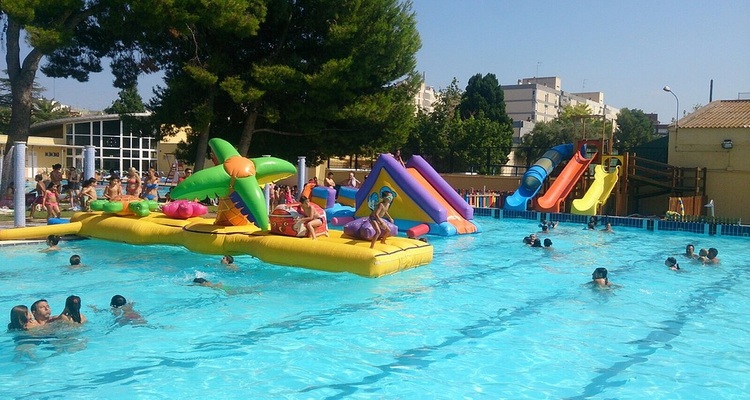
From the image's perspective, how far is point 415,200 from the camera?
14.4 m

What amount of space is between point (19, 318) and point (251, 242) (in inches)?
176

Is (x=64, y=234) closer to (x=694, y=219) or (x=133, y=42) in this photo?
(x=133, y=42)

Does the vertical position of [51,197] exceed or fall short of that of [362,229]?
it exceeds it

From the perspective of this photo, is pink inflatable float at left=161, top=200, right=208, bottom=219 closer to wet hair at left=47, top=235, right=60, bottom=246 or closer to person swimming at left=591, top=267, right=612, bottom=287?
wet hair at left=47, top=235, right=60, bottom=246

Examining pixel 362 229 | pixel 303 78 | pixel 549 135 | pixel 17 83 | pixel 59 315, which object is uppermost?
pixel 549 135

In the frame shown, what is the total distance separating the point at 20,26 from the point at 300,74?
24.8 feet

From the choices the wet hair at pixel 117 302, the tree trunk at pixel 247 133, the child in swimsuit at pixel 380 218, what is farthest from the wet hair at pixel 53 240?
the tree trunk at pixel 247 133

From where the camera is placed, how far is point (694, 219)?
17.7 metres

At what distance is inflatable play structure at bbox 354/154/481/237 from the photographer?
14.3 metres

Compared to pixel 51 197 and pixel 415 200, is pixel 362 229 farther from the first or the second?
pixel 51 197

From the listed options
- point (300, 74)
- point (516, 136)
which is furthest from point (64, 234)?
point (516, 136)

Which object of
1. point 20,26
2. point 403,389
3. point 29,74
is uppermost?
point 20,26

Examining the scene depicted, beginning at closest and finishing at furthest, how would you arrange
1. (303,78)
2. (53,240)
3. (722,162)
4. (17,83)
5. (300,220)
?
(300,220) → (53,240) → (17,83) → (303,78) → (722,162)

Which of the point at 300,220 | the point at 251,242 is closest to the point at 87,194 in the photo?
the point at 251,242
